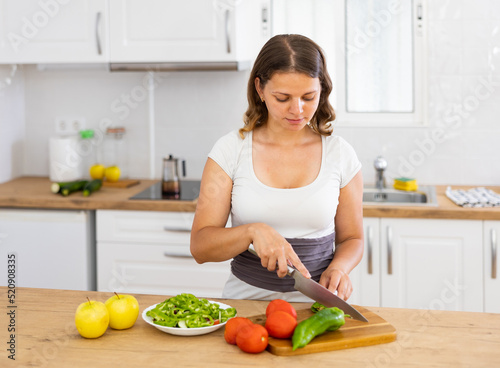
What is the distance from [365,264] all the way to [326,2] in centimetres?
137

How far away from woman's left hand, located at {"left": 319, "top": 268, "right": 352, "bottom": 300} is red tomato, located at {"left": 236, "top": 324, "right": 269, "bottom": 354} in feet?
1.01

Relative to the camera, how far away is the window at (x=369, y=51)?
10.7ft

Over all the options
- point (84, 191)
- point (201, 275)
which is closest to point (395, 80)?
point (201, 275)

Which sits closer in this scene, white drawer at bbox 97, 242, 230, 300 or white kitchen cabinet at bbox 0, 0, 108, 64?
white drawer at bbox 97, 242, 230, 300

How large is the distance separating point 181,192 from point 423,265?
117 cm

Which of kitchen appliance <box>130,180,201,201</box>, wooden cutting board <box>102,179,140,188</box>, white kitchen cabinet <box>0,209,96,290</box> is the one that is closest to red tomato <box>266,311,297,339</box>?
kitchen appliance <box>130,180,201,201</box>

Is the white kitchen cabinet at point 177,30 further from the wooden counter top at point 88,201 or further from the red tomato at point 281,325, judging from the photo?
the red tomato at point 281,325

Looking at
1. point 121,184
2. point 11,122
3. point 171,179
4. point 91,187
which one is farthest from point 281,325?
point 11,122

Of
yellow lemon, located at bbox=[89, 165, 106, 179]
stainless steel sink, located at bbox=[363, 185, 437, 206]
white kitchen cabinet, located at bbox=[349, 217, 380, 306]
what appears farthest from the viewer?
yellow lemon, located at bbox=[89, 165, 106, 179]

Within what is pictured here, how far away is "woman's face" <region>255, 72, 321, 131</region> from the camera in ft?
5.55

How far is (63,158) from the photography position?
338cm

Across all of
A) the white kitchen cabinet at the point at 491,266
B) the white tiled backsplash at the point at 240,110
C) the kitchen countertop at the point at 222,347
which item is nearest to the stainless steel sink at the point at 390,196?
the white tiled backsplash at the point at 240,110

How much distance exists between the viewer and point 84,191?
9.80 feet

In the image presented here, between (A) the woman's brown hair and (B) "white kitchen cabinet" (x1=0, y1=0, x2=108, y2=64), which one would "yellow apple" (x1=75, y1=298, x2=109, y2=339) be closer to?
(A) the woman's brown hair
